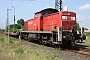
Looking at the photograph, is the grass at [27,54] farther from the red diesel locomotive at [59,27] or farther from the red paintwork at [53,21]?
the red paintwork at [53,21]

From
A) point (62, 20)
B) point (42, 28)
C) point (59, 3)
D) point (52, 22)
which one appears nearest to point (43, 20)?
point (42, 28)

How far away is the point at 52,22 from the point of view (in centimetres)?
1559

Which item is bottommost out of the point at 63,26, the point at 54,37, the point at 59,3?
the point at 54,37

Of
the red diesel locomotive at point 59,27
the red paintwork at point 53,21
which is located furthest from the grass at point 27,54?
the red paintwork at point 53,21

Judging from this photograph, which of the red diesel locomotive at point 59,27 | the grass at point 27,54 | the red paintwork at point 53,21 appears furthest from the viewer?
the red paintwork at point 53,21

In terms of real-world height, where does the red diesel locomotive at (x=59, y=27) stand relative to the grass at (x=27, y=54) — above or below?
above

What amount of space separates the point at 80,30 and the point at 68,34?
1.62m

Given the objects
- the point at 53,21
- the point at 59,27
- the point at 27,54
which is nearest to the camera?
the point at 27,54

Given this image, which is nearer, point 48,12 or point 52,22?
point 52,22

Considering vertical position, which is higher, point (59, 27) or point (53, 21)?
point (53, 21)

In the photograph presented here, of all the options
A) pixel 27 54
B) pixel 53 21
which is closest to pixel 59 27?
pixel 53 21

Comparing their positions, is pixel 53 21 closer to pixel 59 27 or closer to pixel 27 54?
pixel 59 27

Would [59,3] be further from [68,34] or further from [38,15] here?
[68,34]

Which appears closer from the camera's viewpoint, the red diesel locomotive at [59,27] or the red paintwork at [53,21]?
the red diesel locomotive at [59,27]
